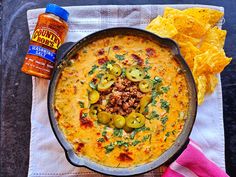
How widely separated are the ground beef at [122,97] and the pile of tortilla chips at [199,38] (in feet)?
1.17

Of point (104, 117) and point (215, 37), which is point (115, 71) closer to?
point (104, 117)

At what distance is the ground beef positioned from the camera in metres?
2.75

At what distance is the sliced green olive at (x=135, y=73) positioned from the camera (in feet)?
9.09

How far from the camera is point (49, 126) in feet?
9.73

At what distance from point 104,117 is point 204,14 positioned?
0.89m

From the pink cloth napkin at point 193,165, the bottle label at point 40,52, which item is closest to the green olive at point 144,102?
the pink cloth napkin at point 193,165

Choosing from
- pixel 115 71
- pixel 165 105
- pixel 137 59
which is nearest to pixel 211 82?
pixel 165 105

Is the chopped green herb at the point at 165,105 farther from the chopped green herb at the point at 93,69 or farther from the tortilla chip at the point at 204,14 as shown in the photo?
the tortilla chip at the point at 204,14

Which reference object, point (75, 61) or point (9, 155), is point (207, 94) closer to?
point (75, 61)

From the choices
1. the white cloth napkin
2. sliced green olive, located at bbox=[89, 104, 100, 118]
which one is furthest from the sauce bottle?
sliced green olive, located at bbox=[89, 104, 100, 118]

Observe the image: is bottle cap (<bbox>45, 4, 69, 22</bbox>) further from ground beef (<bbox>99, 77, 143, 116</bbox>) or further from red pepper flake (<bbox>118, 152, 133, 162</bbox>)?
red pepper flake (<bbox>118, 152, 133, 162</bbox>)

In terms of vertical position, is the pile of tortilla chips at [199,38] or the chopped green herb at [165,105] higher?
the pile of tortilla chips at [199,38]

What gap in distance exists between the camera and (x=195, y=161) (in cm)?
288

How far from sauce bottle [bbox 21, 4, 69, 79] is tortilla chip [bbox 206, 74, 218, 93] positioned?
92 centimetres
